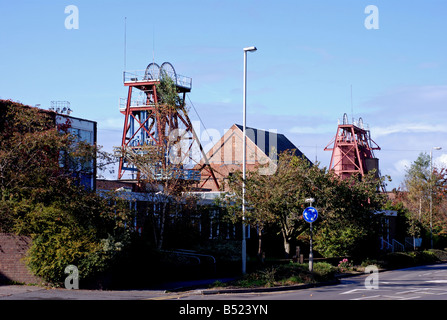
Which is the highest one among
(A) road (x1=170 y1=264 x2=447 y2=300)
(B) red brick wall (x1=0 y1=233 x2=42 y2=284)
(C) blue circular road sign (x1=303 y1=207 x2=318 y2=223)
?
(C) blue circular road sign (x1=303 y1=207 x2=318 y2=223)

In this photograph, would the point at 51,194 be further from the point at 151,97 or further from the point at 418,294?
the point at 151,97

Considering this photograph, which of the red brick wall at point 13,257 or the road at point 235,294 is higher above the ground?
the red brick wall at point 13,257

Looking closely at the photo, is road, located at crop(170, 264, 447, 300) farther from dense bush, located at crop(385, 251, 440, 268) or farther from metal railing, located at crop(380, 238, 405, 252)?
metal railing, located at crop(380, 238, 405, 252)

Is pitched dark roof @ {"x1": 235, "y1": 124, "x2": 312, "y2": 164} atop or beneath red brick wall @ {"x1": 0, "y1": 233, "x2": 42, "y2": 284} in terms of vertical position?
atop

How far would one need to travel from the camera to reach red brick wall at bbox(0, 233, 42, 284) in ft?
74.1

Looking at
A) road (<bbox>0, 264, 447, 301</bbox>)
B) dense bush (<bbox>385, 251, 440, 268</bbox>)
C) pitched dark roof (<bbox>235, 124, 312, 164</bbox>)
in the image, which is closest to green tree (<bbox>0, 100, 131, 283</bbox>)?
road (<bbox>0, 264, 447, 301</bbox>)

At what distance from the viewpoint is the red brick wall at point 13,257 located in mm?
22594

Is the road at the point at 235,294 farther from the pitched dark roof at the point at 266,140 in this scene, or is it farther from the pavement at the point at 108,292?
the pitched dark roof at the point at 266,140

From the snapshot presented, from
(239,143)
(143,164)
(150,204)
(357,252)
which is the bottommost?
(357,252)

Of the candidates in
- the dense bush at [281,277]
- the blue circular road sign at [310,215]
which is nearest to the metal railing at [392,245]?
the dense bush at [281,277]

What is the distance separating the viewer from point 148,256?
24.2m
